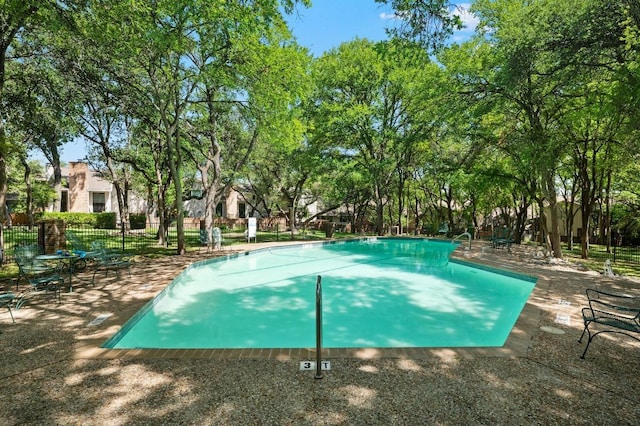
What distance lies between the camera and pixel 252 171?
2777 centimetres

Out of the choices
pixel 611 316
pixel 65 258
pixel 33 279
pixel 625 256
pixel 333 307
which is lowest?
pixel 333 307

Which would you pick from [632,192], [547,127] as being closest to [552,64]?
[547,127]

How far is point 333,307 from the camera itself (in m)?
7.80

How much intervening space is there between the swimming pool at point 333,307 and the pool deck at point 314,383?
0.90 meters

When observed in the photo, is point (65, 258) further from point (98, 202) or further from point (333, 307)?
point (98, 202)

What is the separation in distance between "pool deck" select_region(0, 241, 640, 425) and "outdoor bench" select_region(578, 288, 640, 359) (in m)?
0.26

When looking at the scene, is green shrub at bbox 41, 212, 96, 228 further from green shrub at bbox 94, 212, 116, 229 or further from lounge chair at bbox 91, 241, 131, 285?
lounge chair at bbox 91, 241, 131, 285

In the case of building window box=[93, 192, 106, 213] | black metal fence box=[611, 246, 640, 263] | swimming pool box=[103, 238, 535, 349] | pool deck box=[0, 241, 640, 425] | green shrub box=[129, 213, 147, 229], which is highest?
building window box=[93, 192, 106, 213]

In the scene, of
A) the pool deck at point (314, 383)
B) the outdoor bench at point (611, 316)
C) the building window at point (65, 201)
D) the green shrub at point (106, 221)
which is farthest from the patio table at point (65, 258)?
the building window at point (65, 201)

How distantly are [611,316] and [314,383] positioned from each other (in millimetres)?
4948

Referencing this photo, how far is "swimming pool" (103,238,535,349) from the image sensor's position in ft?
19.2

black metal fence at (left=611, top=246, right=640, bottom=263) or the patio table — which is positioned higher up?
the patio table

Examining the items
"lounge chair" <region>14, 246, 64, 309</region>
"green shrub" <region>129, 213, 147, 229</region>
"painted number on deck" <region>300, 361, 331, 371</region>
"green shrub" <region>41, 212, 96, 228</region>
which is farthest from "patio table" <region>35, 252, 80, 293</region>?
"green shrub" <region>41, 212, 96, 228</region>

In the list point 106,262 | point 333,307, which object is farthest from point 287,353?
point 106,262
